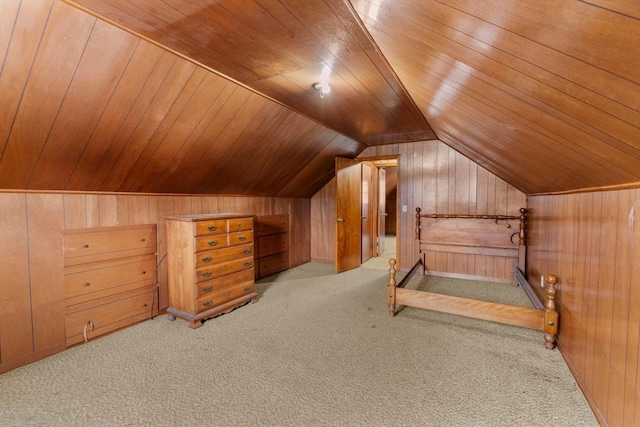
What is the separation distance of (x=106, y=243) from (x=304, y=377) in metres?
2.08

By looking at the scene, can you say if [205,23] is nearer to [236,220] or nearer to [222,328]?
[236,220]

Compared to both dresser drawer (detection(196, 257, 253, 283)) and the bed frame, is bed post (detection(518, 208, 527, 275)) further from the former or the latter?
dresser drawer (detection(196, 257, 253, 283))

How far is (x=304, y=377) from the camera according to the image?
1984 mm

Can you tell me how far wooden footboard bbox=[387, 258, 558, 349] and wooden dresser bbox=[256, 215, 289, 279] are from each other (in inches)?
86.7

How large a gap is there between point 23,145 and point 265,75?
1637 mm

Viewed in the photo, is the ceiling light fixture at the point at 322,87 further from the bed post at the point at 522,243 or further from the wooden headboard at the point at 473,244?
the bed post at the point at 522,243

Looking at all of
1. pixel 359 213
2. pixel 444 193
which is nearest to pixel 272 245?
pixel 359 213

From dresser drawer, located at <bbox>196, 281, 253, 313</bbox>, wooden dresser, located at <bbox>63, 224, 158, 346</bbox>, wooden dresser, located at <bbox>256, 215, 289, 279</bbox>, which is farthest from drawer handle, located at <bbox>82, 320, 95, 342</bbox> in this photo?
wooden dresser, located at <bbox>256, 215, 289, 279</bbox>

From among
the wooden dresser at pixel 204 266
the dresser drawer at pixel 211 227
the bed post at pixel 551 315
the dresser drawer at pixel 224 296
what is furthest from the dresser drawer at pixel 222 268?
the bed post at pixel 551 315

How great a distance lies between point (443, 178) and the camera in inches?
174

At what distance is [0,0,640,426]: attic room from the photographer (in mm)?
937

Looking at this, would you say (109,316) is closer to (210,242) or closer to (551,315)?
(210,242)

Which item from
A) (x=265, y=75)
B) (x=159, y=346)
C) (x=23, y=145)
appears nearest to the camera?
(x=23, y=145)

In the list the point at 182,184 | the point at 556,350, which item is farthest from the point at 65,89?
the point at 556,350
